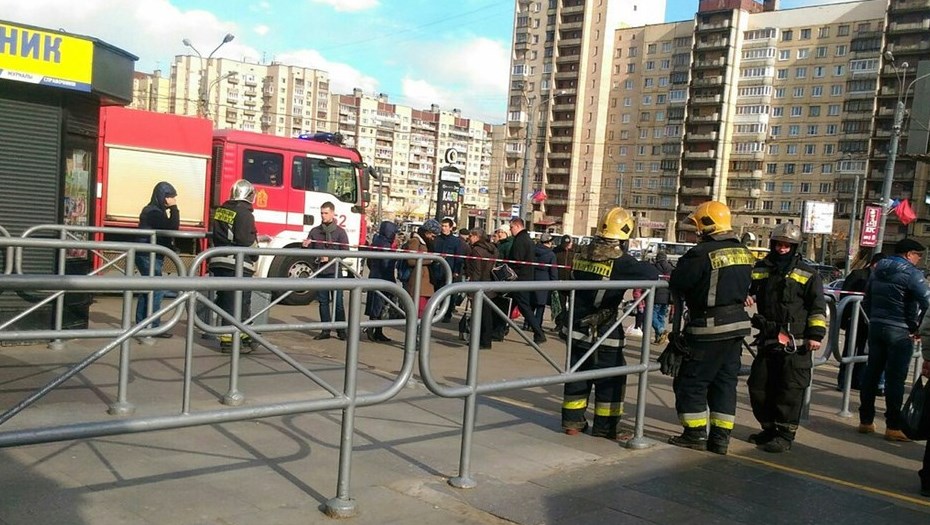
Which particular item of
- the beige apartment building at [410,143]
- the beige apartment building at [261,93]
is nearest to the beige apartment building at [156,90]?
the beige apartment building at [261,93]

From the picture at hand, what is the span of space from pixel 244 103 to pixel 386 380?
106183mm

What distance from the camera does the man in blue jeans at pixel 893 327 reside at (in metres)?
7.12

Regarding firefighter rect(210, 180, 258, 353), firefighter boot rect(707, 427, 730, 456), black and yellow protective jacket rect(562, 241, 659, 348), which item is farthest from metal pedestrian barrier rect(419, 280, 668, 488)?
firefighter rect(210, 180, 258, 353)

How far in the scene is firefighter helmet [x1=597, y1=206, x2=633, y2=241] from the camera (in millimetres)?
6141

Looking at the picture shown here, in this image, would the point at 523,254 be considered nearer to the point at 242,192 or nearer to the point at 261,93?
the point at 242,192

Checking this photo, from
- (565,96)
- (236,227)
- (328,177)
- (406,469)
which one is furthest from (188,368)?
(565,96)

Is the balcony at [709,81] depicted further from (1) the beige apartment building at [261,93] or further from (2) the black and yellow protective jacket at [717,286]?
(2) the black and yellow protective jacket at [717,286]

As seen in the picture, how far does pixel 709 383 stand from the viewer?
5.96 metres

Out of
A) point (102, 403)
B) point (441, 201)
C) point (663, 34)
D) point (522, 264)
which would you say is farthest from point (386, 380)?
point (663, 34)

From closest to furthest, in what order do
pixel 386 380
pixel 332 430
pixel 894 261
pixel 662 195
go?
pixel 332 430
pixel 894 261
pixel 386 380
pixel 662 195

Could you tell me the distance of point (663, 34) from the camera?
9519 cm

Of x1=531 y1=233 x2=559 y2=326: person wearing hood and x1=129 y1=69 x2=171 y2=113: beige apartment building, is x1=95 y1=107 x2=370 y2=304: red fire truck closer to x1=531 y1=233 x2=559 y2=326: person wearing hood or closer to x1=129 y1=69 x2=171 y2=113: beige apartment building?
x1=531 y1=233 x2=559 y2=326: person wearing hood

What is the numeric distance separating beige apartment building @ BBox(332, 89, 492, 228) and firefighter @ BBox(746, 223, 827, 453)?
118 meters

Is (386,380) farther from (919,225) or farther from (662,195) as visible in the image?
(662,195)
